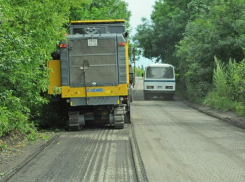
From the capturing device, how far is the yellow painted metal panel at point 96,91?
50.3 ft

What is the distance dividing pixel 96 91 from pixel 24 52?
4.88m

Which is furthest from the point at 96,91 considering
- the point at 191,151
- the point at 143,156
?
the point at 143,156

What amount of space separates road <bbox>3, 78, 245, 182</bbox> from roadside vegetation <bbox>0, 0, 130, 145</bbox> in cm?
123

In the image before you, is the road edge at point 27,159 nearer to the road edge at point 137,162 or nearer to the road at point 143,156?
the road at point 143,156

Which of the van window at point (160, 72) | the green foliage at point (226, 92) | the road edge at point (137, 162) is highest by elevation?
the van window at point (160, 72)

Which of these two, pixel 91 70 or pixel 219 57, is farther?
pixel 219 57

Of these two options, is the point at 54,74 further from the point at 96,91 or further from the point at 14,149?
the point at 14,149

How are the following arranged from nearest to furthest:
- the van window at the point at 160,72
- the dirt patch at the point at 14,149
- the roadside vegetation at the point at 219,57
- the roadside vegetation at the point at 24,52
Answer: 1. the dirt patch at the point at 14,149
2. the roadside vegetation at the point at 24,52
3. the roadside vegetation at the point at 219,57
4. the van window at the point at 160,72

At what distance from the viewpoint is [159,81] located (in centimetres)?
3519

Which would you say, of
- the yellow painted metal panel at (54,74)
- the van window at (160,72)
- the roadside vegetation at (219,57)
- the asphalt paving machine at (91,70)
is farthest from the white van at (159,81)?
the yellow painted metal panel at (54,74)

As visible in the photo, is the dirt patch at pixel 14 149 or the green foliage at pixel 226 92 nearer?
the dirt patch at pixel 14 149

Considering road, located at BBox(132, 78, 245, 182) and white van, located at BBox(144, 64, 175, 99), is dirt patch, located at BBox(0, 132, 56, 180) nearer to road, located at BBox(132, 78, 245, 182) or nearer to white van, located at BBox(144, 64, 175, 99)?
road, located at BBox(132, 78, 245, 182)

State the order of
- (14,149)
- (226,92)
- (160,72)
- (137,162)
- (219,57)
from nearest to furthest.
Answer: (137,162) → (14,149) → (226,92) → (219,57) → (160,72)

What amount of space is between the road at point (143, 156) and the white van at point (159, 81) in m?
19.6
